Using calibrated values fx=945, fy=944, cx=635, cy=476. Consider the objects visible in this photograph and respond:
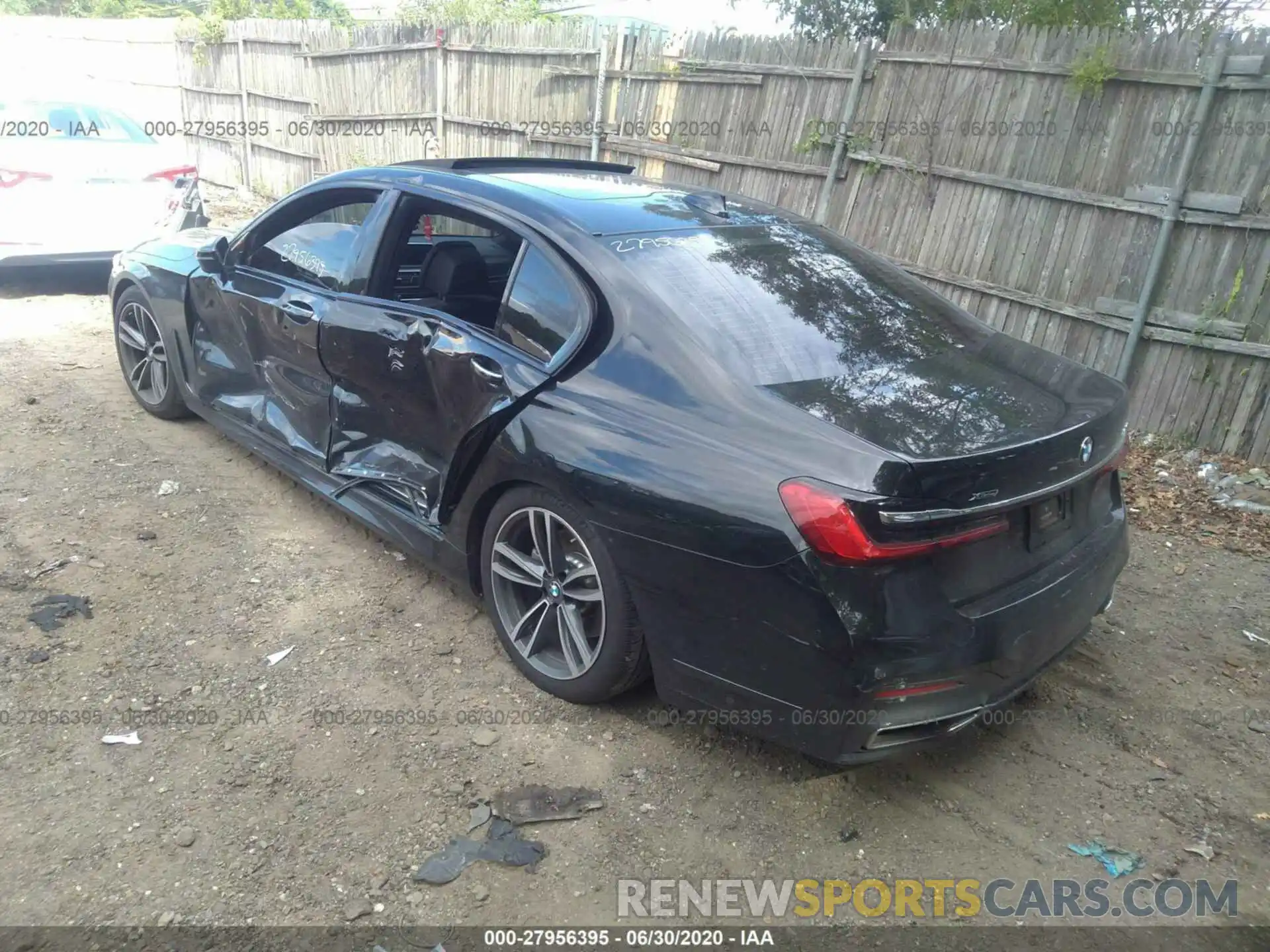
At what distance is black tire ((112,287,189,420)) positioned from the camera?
5254 mm

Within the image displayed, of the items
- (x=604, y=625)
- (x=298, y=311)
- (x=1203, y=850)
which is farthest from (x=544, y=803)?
(x=298, y=311)

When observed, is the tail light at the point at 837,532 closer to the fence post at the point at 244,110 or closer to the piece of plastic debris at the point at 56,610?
the piece of plastic debris at the point at 56,610

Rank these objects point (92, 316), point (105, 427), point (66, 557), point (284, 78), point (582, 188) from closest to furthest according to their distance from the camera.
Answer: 1. point (582, 188)
2. point (66, 557)
3. point (105, 427)
4. point (92, 316)
5. point (284, 78)

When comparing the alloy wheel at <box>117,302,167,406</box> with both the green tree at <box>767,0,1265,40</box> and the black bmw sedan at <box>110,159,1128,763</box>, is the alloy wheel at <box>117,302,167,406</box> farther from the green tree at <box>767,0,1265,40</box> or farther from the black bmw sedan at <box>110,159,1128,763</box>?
the green tree at <box>767,0,1265,40</box>

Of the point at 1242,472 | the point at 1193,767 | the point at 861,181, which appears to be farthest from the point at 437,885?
the point at 861,181

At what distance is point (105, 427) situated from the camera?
5441 millimetres

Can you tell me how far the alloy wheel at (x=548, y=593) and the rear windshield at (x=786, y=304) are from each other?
2.65ft

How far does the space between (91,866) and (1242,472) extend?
5.97m

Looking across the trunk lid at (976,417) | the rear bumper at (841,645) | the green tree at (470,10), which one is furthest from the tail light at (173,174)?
the green tree at (470,10)

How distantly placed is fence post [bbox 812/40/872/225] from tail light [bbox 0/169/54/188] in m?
6.14

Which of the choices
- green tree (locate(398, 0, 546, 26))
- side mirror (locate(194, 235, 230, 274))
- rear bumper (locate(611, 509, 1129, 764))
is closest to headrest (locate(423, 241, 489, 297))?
side mirror (locate(194, 235, 230, 274))

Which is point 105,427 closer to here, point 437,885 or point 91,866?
point 91,866

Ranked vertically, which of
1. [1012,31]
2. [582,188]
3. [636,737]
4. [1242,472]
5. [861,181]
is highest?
[1012,31]

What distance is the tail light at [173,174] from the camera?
8.14 m
